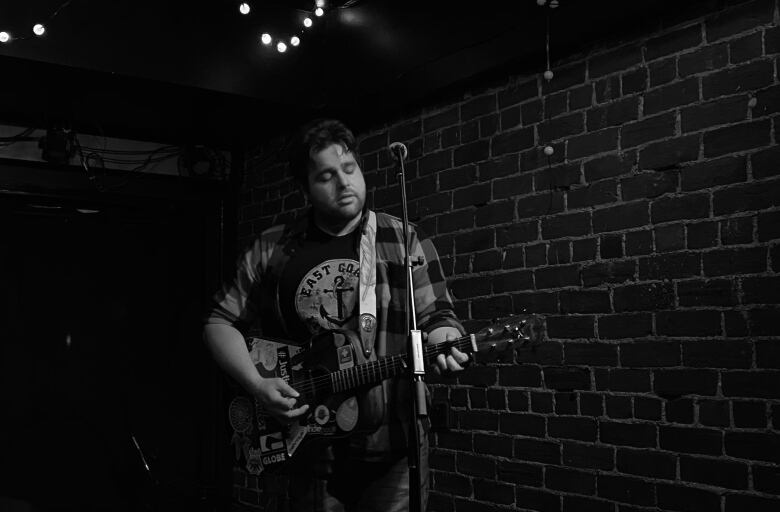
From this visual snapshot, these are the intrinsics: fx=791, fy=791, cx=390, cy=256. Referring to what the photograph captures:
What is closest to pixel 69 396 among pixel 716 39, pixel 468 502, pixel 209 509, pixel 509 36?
pixel 209 509

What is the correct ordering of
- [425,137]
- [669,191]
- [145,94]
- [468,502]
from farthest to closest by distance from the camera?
[145,94] < [425,137] < [468,502] < [669,191]

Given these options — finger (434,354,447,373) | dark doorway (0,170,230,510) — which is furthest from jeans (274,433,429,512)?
dark doorway (0,170,230,510)

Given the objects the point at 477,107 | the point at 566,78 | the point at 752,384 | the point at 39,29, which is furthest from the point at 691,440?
the point at 39,29

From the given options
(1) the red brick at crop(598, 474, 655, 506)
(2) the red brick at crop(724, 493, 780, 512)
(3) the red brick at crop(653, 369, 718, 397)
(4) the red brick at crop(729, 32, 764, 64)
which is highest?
(4) the red brick at crop(729, 32, 764, 64)

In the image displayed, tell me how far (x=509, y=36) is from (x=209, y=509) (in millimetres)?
3189

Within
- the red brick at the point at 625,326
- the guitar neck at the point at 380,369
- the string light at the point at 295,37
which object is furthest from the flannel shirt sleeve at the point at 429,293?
the string light at the point at 295,37

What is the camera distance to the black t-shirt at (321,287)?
2332mm

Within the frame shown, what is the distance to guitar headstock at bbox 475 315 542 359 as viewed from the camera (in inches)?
85.7

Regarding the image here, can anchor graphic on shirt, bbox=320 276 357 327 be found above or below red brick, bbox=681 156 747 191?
below

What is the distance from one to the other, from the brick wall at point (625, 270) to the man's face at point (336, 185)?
0.94 metres

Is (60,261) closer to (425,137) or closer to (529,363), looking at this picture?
(425,137)

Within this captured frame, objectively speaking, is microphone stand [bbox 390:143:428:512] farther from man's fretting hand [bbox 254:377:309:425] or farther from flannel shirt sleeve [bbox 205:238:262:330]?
flannel shirt sleeve [bbox 205:238:262:330]

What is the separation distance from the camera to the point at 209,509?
4629 millimetres

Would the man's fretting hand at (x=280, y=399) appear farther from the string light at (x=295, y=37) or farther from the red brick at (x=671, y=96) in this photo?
the string light at (x=295, y=37)
